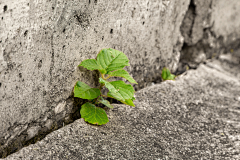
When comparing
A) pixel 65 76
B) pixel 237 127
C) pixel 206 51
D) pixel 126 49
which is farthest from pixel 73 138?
pixel 206 51

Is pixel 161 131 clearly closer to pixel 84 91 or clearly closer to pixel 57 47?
pixel 84 91

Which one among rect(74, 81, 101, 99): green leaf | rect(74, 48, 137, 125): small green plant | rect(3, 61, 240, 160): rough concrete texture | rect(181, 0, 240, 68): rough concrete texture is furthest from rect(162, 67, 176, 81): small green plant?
rect(74, 81, 101, 99): green leaf

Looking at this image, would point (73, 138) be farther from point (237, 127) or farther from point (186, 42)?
point (186, 42)

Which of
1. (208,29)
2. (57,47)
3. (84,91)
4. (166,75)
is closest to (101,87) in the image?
(84,91)

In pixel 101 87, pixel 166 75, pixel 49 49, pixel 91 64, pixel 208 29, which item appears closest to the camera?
pixel 49 49

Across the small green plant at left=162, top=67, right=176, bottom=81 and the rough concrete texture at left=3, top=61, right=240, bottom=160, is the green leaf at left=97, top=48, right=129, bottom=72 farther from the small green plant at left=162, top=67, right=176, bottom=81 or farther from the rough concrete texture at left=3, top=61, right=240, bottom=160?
the small green plant at left=162, top=67, right=176, bottom=81

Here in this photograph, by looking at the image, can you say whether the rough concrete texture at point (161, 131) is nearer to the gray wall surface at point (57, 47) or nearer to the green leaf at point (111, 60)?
the gray wall surface at point (57, 47)
